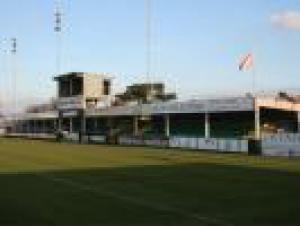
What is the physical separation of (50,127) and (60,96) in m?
16.0

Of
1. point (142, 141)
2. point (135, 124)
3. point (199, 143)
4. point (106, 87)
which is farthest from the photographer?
point (106, 87)

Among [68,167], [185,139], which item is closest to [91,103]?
[185,139]

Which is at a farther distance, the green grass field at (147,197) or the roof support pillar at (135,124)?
the roof support pillar at (135,124)

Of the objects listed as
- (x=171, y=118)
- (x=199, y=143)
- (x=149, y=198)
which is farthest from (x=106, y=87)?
(x=149, y=198)

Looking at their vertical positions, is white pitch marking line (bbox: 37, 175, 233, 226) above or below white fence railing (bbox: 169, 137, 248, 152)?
below

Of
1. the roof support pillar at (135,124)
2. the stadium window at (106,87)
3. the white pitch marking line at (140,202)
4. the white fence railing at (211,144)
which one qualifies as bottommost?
the white pitch marking line at (140,202)

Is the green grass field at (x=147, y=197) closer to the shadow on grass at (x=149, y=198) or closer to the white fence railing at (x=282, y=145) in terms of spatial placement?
the shadow on grass at (x=149, y=198)

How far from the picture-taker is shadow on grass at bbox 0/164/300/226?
17.4 meters

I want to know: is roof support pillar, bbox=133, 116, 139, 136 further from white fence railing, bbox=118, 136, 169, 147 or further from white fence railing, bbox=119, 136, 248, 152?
white fence railing, bbox=119, 136, 248, 152

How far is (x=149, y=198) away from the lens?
22.5 metres

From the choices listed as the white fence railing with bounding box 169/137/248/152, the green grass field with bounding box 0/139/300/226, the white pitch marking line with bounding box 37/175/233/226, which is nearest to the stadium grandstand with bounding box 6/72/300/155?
the white fence railing with bounding box 169/137/248/152

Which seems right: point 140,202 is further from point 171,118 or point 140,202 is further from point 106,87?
point 106,87

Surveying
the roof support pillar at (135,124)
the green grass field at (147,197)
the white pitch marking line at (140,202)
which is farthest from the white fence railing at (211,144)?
the white pitch marking line at (140,202)

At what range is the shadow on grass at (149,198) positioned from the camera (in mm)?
17406
